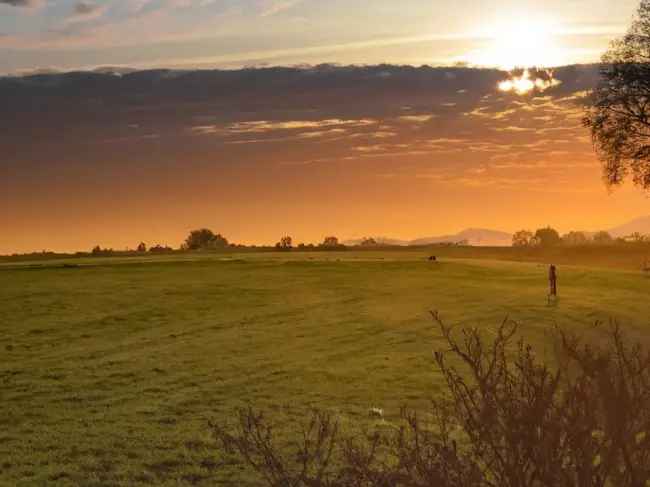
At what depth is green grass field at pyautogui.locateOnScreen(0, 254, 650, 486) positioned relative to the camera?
13.4 m

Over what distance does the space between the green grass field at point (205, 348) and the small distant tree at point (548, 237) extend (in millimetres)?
47578

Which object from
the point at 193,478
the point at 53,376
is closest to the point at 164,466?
the point at 193,478

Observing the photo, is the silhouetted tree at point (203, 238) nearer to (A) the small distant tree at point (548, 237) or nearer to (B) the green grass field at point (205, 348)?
(A) the small distant tree at point (548, 237)

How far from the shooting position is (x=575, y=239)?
3871 inches

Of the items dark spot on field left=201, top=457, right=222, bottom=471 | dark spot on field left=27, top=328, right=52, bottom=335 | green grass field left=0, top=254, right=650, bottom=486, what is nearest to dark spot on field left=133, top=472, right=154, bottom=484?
green grass field left=0, top=254, right=650, bottom=486

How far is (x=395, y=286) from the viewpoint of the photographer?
40.8 m

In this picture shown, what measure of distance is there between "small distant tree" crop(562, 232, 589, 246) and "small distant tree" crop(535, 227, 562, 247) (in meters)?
0.86

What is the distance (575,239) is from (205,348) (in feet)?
268

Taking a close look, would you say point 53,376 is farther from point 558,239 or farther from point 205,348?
point 558,239

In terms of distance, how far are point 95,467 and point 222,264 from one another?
42381mm

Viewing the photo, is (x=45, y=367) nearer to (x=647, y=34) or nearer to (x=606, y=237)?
(x=647, y=34)

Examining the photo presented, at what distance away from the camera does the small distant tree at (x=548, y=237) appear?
95381mm

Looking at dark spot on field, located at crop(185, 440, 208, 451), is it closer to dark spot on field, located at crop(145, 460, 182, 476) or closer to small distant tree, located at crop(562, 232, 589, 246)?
dark spot on field, located at crop(145, 460, 182, 476)

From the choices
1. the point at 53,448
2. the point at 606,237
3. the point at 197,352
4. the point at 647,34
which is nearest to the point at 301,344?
the point at 197,352
